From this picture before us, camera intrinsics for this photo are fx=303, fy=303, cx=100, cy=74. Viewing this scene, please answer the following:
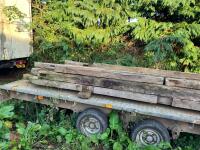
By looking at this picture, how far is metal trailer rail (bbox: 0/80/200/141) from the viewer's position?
173 inches

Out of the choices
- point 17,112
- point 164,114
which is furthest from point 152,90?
point 17,112

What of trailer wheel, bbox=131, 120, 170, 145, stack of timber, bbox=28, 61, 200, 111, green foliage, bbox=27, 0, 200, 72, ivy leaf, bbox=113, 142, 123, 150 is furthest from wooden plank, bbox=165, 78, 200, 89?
green foliage, bbox=27, 0, 200, 72

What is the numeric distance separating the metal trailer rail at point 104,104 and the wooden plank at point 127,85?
0.74ft

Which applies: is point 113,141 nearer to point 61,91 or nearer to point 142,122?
point 142,122

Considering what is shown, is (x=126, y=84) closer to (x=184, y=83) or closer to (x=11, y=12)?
(x=184, y=83)

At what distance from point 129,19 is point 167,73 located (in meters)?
3.66

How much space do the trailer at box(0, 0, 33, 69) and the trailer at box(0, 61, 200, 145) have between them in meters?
2.59

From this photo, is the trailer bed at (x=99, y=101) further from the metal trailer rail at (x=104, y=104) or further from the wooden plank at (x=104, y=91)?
the wooden plank at (x=104, y=91)

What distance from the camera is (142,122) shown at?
464 cm

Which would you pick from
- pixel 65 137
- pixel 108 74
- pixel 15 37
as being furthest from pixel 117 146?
pixel 15 37

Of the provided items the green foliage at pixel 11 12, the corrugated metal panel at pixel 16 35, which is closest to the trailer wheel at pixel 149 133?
the corrugated metal panel at pixel 16 35

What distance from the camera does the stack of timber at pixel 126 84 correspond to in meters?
4.48

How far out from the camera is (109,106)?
184 inches

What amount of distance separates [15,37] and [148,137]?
5164 mm
